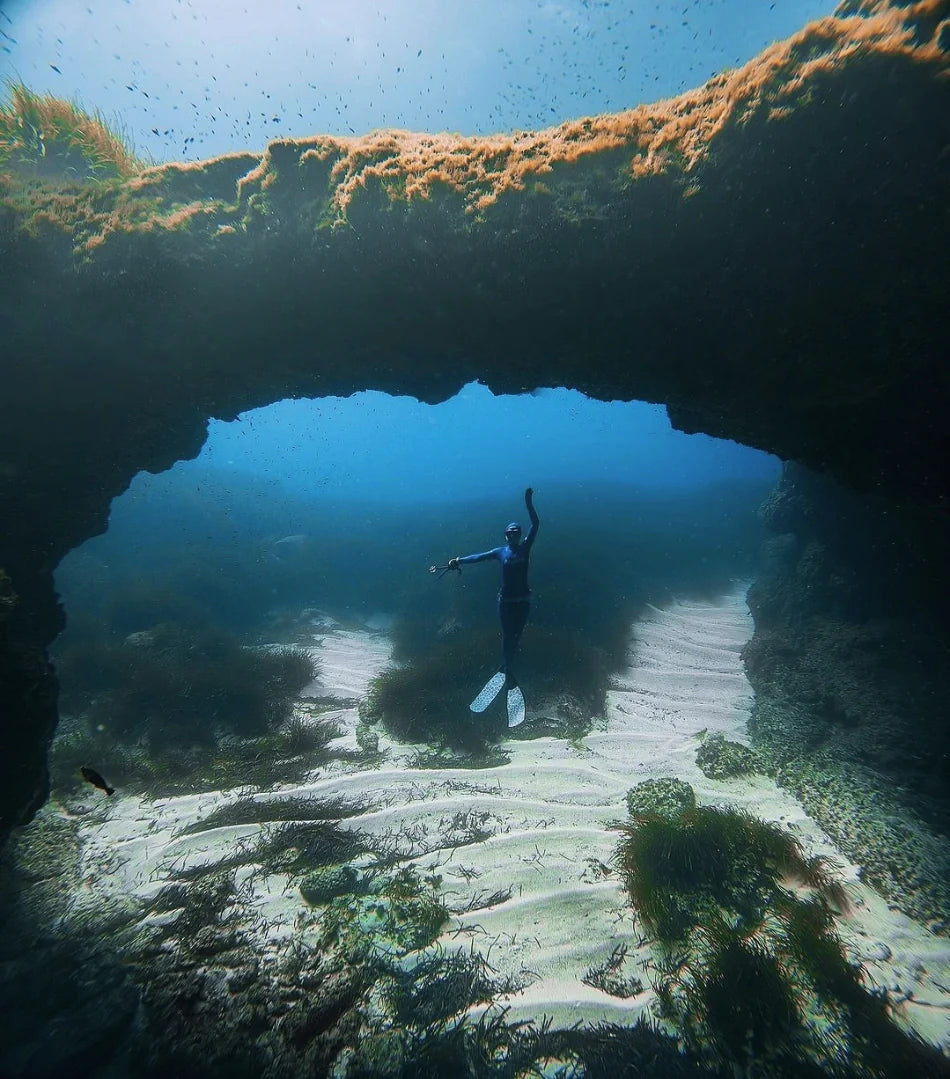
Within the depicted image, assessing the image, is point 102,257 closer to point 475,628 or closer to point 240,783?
point 240,783

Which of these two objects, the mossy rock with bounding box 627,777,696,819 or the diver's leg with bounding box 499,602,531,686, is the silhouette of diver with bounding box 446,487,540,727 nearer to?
the diver's leg with bounding box 499,602,531,686

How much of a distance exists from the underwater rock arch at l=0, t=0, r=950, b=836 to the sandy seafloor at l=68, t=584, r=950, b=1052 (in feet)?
5.19

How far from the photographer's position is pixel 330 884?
4.35m

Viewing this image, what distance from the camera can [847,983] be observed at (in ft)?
11.4

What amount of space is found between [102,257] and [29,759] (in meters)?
5.63

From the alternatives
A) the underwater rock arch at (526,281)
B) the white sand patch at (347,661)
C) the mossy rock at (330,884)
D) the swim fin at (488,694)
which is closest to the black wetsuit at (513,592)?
the swim fin at (488,694)

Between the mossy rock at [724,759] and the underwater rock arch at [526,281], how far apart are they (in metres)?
4.17

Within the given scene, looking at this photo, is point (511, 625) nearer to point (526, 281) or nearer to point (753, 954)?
point (753, 954)

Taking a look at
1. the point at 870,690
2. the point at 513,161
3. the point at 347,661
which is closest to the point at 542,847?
the point at 870,690

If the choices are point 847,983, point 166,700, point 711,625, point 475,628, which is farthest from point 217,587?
point 847,983

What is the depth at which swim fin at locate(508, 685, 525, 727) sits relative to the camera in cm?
696

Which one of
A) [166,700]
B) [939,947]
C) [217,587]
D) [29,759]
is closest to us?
[939,947]

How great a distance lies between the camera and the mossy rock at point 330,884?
425 centimetres

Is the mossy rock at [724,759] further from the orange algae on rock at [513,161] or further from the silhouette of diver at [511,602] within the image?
the orange algae on rock at [513,161]
